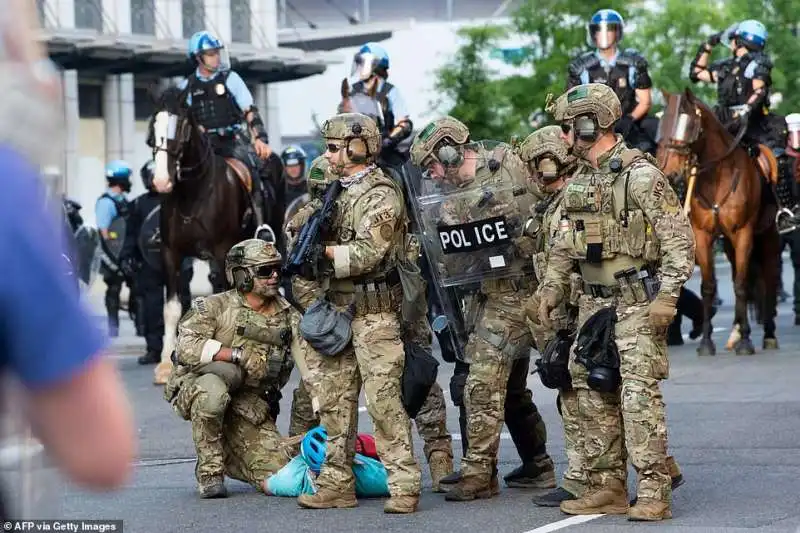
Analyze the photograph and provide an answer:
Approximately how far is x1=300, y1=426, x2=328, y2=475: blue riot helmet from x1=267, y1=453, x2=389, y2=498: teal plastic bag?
0.05m

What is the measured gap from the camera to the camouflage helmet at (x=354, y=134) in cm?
870

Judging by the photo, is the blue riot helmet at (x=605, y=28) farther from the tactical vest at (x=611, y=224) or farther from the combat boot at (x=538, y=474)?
the tactical vest at (x=611, y=224)

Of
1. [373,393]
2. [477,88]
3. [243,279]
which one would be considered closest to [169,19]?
[477,88]

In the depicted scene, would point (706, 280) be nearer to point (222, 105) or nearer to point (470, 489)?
point (222, 105)

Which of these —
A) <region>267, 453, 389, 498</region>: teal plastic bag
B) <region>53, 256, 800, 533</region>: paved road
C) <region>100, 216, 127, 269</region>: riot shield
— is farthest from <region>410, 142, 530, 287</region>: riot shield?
<region>100, 216, 127, 269</region>: riot shield

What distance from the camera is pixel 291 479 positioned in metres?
9.30

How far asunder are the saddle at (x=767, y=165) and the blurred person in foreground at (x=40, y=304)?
16.1 m

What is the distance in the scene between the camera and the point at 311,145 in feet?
157

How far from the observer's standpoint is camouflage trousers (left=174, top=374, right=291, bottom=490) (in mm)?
9289

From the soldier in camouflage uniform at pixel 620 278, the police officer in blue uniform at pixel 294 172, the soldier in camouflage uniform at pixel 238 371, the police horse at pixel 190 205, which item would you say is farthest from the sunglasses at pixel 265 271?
the police officer in blue uniform at pixel 294 172

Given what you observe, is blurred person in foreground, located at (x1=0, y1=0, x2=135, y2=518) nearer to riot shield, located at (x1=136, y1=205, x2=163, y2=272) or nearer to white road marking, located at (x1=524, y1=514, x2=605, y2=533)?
white road marking, located at (x1=524, y1=514, x2=605, y2=533)

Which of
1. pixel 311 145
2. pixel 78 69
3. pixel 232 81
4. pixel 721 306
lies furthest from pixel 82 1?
pixel 232 81

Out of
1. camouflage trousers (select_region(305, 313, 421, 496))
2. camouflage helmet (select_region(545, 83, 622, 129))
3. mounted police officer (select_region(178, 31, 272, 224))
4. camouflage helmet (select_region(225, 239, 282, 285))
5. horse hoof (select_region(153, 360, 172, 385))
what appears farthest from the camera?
mounted police officer (select_region(178, 31, 272, 224))

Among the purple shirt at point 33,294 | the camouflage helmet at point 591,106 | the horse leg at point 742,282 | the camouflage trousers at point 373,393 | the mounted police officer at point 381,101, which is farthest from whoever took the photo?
the horse leg at point 742,282
